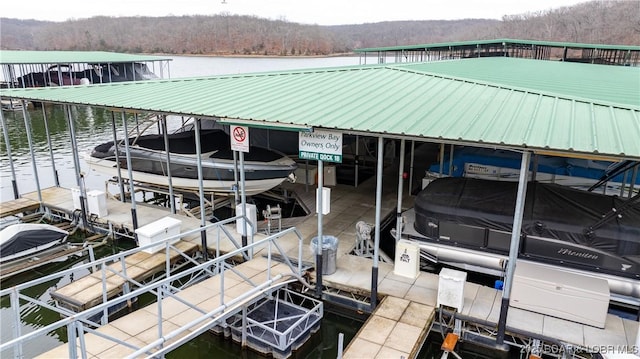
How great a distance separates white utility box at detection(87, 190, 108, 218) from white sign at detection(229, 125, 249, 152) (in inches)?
191

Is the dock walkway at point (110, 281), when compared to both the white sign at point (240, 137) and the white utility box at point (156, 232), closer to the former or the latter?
the white utility box at point (156, 232)

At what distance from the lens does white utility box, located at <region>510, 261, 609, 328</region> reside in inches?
257

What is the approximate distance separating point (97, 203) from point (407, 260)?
313 inches

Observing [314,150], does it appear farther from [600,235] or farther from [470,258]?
[600,235]

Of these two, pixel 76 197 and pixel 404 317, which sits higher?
pixel 76 197

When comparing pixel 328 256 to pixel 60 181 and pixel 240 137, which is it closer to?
pixel 240 137

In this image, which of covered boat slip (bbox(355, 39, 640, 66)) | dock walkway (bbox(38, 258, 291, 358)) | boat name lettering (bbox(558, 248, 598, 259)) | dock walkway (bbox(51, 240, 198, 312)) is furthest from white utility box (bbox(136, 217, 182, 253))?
covered boat slip (bbox(355, 39, 640, 66))

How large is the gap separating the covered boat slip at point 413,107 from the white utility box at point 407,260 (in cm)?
85

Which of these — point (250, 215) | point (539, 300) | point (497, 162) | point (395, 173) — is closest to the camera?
point (539, 300)

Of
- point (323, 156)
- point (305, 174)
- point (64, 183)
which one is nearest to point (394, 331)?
point (323, 156)

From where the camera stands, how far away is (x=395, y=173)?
1491cm

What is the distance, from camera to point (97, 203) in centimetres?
1123

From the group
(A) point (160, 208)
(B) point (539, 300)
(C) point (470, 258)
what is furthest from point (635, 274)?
(A) point (160, 208)

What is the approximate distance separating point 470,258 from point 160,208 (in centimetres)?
815
